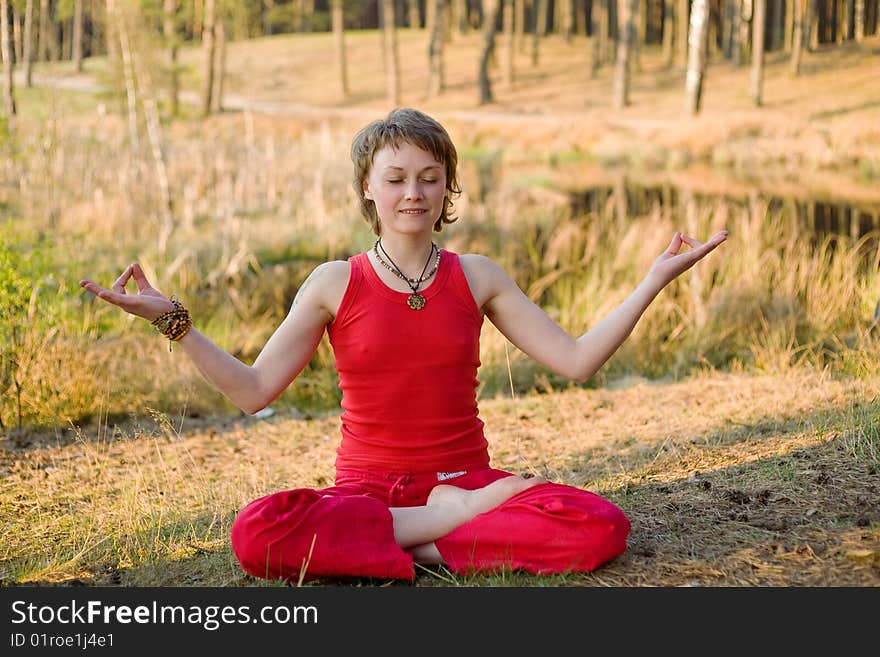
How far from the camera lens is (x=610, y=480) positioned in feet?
12.3

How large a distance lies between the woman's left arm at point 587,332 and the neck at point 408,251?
0.57 feet

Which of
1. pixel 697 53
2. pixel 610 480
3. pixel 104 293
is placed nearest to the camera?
pixel 104 293

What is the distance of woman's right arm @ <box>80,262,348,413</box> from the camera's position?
265 centimetres

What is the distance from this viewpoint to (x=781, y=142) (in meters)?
17.6

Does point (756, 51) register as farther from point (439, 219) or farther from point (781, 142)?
point (439, 219)

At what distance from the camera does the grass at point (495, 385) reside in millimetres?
3086

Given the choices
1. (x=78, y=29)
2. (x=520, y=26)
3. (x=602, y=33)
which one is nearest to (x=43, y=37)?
(x=78, y=29)

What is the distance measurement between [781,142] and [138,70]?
1156 cm

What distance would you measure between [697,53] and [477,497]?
20981 millimetres

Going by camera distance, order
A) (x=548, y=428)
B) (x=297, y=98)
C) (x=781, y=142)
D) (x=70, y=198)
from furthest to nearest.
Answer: (x=297, y=98) → (x=781, y=142) → (x=70, y=198) → (x=548, y=428)

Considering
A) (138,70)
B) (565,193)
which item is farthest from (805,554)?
(565,193)

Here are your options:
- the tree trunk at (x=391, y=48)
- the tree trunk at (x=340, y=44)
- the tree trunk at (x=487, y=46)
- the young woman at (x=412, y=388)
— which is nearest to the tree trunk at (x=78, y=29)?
the tree trunk at (x=340, y=44)

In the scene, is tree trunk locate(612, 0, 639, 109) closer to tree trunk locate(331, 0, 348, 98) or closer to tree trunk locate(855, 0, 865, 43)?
tree trunk locate(331, 0, 348, 98)

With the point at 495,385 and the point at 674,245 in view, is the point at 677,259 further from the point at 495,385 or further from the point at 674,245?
the point at 495,385
